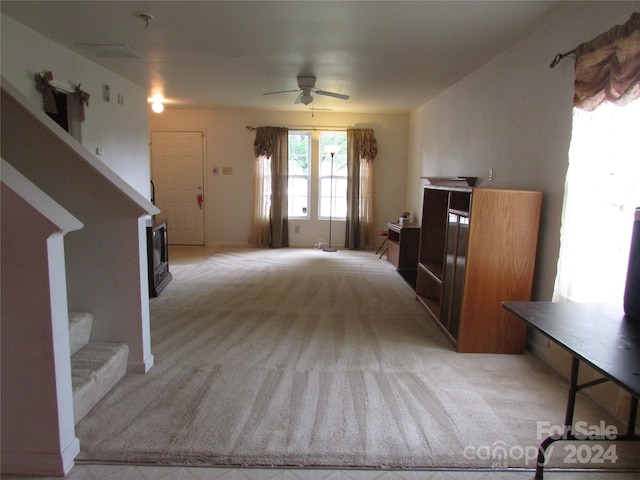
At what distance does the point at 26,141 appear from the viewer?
87.5 inches

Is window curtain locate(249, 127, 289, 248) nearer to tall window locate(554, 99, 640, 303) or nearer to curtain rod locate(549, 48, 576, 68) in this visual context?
curtain rod locate(549, 48, 576, 68)

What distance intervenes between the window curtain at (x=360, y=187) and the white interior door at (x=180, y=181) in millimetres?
2601

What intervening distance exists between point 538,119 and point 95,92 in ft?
13.8

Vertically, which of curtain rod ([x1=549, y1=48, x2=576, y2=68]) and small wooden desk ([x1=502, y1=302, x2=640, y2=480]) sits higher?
curtain rod ([x1=549, y1=48, x2=576, y2=68])

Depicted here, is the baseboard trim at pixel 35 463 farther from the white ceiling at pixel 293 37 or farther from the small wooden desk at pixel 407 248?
the small wooden desk at pixel 407 248

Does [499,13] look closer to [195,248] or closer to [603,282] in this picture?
[603,282]

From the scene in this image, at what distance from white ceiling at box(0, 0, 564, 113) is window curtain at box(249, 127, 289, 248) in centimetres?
186

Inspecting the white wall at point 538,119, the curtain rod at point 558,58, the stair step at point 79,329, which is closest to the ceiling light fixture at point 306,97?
the white wall at point 538,119

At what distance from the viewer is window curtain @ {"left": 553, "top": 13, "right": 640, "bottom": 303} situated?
2.04 meters

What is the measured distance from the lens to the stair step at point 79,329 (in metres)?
2.27

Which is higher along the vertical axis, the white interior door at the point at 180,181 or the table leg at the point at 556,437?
the white interior door at the point at 180,181

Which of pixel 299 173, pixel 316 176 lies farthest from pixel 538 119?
pixel 299 173

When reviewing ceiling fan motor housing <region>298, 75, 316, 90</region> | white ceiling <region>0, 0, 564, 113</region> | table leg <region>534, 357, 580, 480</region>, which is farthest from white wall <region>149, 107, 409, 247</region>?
table leg <region>534, 357, 580, 480</region>

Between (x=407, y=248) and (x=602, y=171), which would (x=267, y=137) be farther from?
(x=602, y=171)
